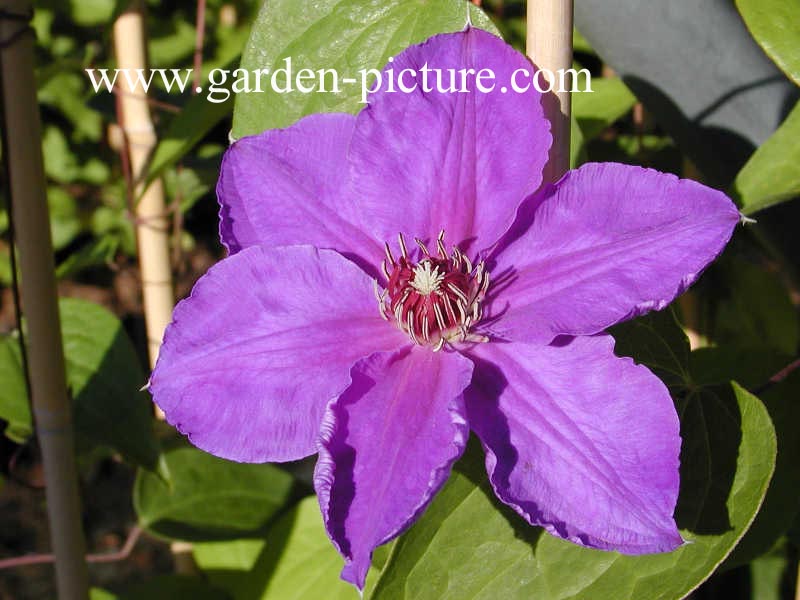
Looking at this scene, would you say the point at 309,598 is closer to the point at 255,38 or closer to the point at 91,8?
the point at 255,38

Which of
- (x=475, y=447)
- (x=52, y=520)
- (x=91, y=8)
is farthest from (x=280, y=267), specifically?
(x=91, y=8)

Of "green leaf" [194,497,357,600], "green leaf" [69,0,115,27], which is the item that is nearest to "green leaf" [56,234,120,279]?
"green leaf" [69,0,115,27]

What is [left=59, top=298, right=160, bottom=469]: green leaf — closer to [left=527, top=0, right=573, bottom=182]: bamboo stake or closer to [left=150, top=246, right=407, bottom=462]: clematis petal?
[left=150, top=246, right=407, bottom=462]: clematis petal

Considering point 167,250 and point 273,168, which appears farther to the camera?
point 167,250

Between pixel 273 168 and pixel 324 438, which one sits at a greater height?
pixel 273 168

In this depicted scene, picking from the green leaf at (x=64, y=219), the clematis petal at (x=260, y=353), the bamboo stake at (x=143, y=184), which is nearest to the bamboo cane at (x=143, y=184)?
the bamboo stake at (x=143, y=184)

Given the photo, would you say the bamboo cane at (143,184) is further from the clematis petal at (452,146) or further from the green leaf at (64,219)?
the green leaf at (64,219)
